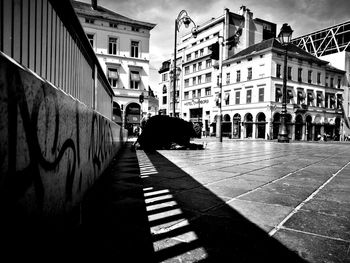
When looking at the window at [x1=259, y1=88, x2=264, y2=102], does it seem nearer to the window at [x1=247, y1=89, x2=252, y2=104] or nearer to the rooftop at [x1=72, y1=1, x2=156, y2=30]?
the window at [x1=247, y1=89, x2=252, y2=104]

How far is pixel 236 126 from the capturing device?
39.1m

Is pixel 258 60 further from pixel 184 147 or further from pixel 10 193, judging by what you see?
pixel 10 193

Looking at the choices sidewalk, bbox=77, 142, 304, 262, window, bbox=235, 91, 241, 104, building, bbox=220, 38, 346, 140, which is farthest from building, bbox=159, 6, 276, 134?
sidewalk, bbox=77, 142, 304, 262

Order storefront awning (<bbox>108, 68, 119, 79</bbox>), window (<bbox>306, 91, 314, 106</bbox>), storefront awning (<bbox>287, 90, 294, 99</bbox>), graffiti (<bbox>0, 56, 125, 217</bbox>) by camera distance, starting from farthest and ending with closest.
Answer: window (<bbox>306, 91, 314, 106</bbox>) < storefront awning (<bbox>287, 90, 294, 99</bbox>) < storefront awning (<bbox>108, 68, 119, 79</bbox>) < graffiti (<bbox>0, 56, 125, 217</bbox>)

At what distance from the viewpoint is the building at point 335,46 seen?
43812 millimetres

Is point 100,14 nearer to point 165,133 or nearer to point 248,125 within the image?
point 165,133

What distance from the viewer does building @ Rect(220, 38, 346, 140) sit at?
34875 mm

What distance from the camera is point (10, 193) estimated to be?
1.01 meters

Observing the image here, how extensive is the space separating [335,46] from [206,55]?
31.4 metres

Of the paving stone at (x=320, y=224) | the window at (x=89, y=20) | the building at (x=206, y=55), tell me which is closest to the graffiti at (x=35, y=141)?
the paving stone at (x=320, y=224)

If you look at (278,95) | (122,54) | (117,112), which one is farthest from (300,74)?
(117,112)

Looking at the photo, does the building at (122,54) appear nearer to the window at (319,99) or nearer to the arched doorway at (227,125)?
the arched doorway at (227,125)

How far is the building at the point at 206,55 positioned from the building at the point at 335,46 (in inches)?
502

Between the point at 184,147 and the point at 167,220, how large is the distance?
8.99 meters
